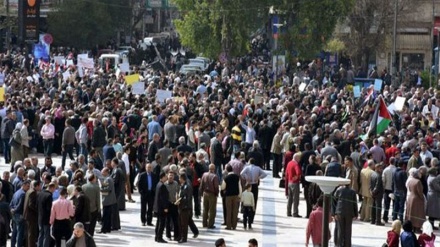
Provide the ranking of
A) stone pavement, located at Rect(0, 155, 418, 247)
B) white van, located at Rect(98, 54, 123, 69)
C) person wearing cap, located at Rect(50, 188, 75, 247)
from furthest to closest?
white van, located at Rect(98, 54, 123, 69)
stone pavement, located at Rect(0, 155, 418, 247)
person wearing cap, located at Rect(50, 188, 75, 247)

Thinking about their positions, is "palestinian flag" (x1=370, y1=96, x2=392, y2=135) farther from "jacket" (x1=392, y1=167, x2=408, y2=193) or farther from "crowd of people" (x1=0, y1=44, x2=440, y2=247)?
"jacket" (x1=392, y1=167, x2=408, y2=193)

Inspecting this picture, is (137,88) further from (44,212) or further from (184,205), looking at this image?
(44,212)

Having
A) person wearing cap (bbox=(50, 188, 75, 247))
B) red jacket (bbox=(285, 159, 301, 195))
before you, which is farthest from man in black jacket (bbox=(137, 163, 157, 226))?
person wearing cap (bbox=(50, 188, 75, 247))

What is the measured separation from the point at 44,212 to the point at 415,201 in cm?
822

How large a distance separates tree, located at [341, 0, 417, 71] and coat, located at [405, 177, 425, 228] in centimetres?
4701

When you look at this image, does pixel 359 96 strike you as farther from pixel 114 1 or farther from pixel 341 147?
pixel 114 1

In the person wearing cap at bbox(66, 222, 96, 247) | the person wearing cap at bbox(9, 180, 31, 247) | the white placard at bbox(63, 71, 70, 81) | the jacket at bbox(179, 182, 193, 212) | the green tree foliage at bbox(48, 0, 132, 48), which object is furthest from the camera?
the green tree foliage at bbox(48, 0, 132, 48)

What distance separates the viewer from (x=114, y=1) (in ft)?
309

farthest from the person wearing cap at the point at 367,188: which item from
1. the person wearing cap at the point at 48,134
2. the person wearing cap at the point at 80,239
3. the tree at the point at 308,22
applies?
the tree at the point at 308,22

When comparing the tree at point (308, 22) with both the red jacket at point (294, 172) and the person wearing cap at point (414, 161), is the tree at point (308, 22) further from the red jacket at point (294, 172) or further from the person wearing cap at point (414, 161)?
the red jacket at point (294, 172)

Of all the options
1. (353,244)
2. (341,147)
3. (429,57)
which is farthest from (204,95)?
(429,57)

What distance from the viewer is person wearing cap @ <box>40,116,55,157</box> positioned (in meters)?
38.9

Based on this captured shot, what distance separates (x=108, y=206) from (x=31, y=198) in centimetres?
277

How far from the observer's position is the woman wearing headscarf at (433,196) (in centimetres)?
3114
